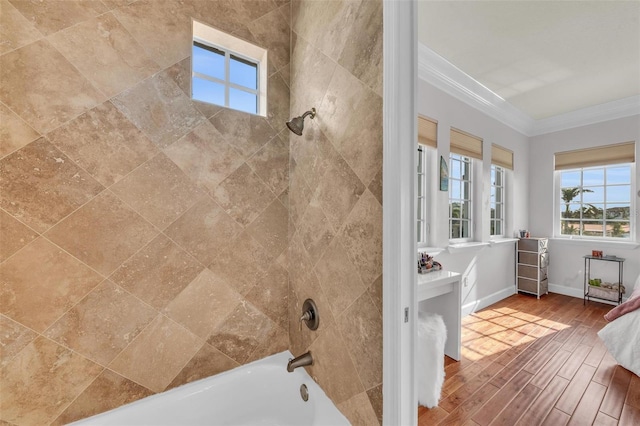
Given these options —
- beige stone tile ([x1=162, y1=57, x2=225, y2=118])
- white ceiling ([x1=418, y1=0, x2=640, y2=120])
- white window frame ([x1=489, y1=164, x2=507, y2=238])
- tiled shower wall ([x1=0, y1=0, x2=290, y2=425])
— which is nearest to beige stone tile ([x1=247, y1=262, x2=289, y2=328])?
tiled shower wall ([x1=0, y1=0, x2=290, y2=425])

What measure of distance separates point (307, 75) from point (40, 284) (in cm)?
159

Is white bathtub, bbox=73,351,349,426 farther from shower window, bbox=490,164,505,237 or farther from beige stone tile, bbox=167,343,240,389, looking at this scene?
shower window, bbox=490,164,505,237

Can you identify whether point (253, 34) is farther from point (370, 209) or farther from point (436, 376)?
point (436, 376)

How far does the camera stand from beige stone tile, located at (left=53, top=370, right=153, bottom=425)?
44.6 inches

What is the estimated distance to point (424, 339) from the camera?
1.78 m

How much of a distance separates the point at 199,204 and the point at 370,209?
94cm

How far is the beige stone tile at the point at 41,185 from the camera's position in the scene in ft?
3.35

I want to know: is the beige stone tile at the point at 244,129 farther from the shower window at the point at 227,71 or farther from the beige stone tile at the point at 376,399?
the beige stone tile at the point at 376,399

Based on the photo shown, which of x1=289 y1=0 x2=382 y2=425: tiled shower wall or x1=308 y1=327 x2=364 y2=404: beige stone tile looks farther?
x1=308 y1=327 x2=364 y2=404: beige stone tile

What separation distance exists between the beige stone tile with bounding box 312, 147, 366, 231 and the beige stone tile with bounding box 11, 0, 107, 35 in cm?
128

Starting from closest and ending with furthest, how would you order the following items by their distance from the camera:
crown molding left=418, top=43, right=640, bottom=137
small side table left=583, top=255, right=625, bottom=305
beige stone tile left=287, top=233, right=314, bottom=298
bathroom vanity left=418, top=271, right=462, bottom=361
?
beige stone tile left=287, top=233, right=314, bottom=298 → bathroom vanity left=418, top=271, right=462, bottom=361 → crown molding left=418, top=43, right=640, bottom=137 → small side table left=583, top=255, right=625, bottom=305

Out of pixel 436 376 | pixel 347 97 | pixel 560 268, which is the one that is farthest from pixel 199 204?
pixel 560 268

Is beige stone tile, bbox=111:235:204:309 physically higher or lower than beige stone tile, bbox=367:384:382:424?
higher

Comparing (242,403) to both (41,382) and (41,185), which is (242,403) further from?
(41,185)
